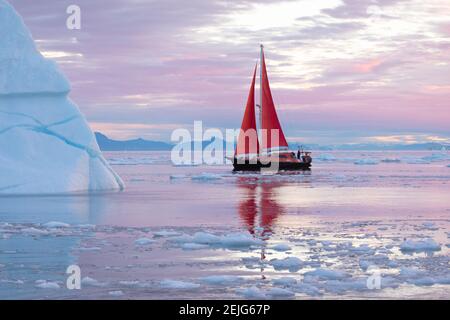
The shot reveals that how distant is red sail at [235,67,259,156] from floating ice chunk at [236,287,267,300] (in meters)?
39.9

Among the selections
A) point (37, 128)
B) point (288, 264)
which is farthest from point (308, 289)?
point (37, 128)

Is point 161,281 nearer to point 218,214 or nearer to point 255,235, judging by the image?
point 255,235

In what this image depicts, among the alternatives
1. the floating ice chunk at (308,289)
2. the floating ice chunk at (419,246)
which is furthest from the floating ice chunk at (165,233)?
the floating ice chunk at (308,289)

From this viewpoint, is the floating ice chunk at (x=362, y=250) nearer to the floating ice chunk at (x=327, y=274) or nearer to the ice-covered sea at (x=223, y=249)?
the ice-covered sea at (x=223, y=249)

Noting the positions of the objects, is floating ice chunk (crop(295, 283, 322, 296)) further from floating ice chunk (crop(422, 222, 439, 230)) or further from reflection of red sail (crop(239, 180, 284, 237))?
floating ice chunk (crop(422, 222, 439, 230))

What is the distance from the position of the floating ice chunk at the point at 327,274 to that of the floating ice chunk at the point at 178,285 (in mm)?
1725

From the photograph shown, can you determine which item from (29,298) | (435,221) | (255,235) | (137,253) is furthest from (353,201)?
(29,298)

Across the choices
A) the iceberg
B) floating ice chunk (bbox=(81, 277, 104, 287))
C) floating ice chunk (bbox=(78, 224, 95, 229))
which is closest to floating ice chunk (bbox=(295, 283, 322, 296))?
floating ice chunk (bbox=(81, 277, 104, 287))

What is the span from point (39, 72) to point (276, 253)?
16231 millimetres

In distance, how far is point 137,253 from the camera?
1217 centimetres

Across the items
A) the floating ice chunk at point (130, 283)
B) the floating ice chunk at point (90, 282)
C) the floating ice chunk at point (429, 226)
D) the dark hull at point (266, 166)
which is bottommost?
the floating ice chunk at point (429, 226)

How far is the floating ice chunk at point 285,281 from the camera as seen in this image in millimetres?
9688

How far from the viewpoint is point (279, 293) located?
9.09 metres

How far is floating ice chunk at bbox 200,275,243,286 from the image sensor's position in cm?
967
